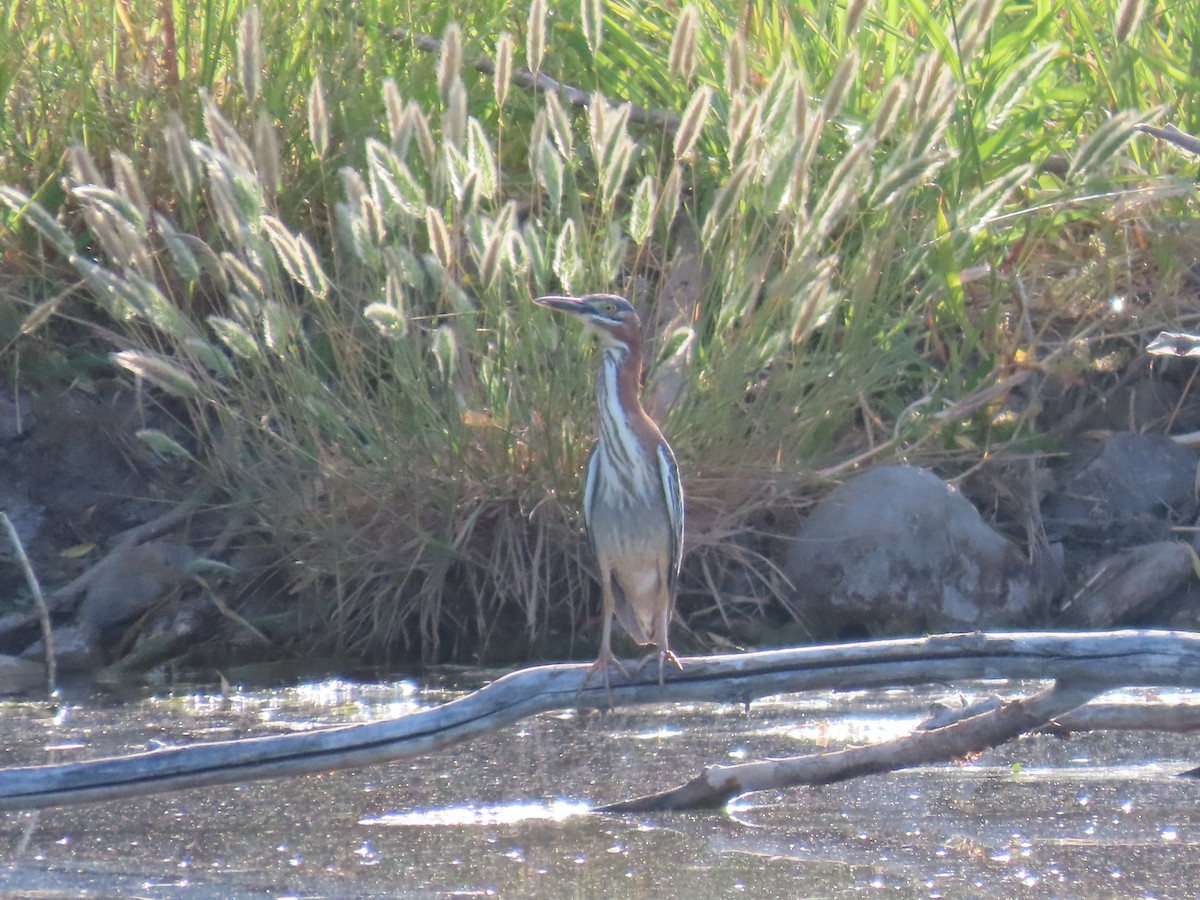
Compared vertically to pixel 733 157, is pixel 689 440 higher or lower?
lower

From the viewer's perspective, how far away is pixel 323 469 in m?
5.54

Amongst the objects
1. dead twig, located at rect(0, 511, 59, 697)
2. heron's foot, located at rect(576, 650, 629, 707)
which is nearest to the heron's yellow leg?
heron's foot, located at rect(576, 650, 629, 707)

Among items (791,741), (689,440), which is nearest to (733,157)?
(689,440)

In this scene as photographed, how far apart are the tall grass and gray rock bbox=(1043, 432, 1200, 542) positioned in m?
0.54

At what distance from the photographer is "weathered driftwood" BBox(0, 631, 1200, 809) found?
323 centimetres

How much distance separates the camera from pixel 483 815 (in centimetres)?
392

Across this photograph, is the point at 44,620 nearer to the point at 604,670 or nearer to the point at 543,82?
the point at 604,670

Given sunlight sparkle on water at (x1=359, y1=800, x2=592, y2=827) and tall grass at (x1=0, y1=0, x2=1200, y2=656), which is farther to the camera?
tall grass at (x1=0, y1=0, x2=1200, y2=656)

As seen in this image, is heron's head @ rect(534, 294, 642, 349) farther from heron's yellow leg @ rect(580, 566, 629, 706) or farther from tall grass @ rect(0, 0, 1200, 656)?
heron's yellow leg @ rect(580, 566, 629, 706)

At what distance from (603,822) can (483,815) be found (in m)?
0.29

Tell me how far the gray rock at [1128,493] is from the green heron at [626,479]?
2432mm

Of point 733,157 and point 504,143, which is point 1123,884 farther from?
point 504,143

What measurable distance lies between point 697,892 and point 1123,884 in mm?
870

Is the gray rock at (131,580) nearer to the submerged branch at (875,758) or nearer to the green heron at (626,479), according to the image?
the green heron at (626,479)
